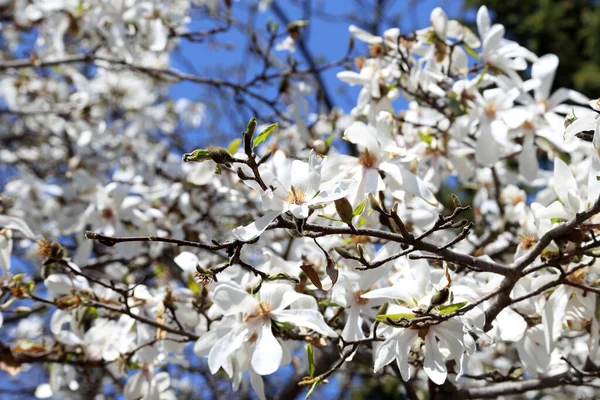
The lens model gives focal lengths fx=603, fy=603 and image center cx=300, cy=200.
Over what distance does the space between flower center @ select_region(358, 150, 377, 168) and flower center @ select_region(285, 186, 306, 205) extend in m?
0.21

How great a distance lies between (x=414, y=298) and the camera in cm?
97

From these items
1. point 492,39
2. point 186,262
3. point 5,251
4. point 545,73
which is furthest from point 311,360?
point 545,73

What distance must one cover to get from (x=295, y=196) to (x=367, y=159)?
23 centimetres

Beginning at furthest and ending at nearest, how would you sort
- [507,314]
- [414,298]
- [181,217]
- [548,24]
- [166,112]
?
[548,24], [166,112], [181,217], [507,314], [414,298]

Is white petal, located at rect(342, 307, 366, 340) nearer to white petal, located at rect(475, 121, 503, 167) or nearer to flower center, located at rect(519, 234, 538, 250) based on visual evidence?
flower center, located at rect(519, 234, 538, 250)

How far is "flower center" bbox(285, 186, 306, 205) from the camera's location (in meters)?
0.87

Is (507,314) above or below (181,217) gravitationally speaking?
above

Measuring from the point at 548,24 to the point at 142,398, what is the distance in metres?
6.12

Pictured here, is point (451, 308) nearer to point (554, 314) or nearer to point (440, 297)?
point (440, 297)

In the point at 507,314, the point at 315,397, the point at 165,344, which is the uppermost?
the point at 507,314

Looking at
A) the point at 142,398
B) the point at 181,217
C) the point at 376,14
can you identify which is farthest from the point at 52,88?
the point at 376,14

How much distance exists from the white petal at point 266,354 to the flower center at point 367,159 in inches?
12.9

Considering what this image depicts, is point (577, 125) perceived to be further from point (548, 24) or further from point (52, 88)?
point (548, 24)

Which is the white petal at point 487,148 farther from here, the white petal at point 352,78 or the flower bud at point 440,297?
the flower bud at point 440,297
